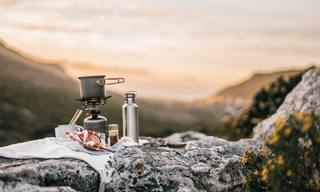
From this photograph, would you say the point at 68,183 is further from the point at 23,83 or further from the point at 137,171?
the point at 23,83

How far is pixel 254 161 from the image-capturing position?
3834 mm

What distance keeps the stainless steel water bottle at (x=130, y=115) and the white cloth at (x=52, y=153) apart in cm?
70

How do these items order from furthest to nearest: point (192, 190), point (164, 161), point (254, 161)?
point (254, 161), point (164, 161), point (192, 190)

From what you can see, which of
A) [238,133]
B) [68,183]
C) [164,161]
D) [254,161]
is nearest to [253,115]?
[238,133]

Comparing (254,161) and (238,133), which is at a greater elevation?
(254,161)

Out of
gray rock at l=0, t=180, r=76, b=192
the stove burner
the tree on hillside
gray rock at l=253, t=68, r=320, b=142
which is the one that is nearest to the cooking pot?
the stove burner

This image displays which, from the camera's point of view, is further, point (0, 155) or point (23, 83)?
point (23, 83)

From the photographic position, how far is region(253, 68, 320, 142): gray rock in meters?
5.60

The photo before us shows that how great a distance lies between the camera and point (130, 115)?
436 cm

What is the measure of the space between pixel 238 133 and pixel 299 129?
588cm

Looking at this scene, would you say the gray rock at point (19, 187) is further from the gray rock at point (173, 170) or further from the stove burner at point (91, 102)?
the stove burner at point (91, 102)

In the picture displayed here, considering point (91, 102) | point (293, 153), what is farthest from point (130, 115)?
point (293, 153)

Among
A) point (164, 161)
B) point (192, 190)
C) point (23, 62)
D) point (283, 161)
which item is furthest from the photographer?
point (23, 62)

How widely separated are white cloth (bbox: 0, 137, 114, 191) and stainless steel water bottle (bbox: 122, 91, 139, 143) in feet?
2.29
